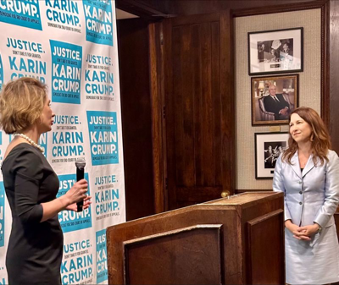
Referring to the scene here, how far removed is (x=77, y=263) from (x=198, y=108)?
234cm

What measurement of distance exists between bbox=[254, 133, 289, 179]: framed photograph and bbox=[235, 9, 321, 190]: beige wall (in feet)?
0.16

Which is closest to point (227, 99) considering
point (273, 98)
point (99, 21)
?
point (273, 98)

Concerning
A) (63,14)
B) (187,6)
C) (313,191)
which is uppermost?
(187,6)

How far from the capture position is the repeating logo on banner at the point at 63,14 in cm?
343

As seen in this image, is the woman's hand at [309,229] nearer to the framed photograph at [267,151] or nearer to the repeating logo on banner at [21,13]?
the framed photograph at [267,151]

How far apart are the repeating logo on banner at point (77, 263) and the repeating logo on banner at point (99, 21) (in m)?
1.45

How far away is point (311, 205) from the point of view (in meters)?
3.66

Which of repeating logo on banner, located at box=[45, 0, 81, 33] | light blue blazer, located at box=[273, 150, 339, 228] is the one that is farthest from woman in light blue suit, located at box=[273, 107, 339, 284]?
repeating logo on banner, located at box=[45, 0, 81, 33]

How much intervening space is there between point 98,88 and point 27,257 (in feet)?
6.79

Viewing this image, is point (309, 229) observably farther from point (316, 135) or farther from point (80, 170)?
point (80, 170)

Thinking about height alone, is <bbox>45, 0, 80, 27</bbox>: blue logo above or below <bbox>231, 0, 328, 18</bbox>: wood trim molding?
below

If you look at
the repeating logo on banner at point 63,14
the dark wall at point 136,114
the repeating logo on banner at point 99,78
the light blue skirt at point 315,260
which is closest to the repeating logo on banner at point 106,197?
the repeating logo on banner at point 99,78

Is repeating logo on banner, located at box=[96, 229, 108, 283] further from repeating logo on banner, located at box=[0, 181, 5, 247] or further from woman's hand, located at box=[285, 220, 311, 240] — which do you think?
woman's hand, located at box=[285, 220, 311, 240]

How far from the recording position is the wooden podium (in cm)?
179
